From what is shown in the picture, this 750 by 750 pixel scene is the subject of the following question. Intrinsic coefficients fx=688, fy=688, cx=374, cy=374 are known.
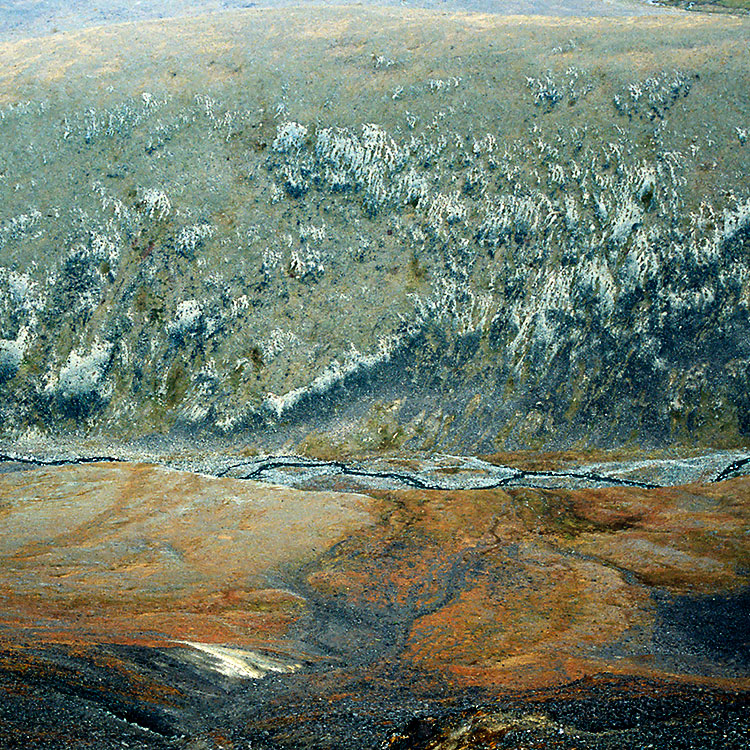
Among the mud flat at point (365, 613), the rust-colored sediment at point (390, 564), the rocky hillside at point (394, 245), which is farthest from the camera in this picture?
the rocky hillside at point (394, 245)

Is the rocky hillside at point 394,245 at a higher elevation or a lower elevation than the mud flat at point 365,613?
higher

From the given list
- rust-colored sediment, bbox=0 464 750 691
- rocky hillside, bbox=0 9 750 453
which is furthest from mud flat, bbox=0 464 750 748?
rocky hillside, bbox=0 9 750 453

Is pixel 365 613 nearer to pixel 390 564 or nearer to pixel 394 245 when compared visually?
pixel 390 564

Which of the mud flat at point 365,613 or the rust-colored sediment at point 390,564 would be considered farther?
the rust-colored sediment at point 390,564

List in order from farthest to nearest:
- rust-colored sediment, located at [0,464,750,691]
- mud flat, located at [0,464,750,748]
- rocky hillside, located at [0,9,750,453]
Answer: rocky hillside, located at [0,9,750,453] → rust-colored sediment, located at [0,464,750,691] → mud flat, located at [0,464,750,748]

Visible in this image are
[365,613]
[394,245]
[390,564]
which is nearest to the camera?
[365,613]

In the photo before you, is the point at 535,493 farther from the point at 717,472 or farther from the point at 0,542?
the point at 0,542

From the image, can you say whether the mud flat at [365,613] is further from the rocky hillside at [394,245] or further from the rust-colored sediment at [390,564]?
the rocky hillside at [394,245]

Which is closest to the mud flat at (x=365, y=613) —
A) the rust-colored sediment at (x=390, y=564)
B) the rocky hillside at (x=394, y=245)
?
the rust-colored sediment at (x=390, y=564)

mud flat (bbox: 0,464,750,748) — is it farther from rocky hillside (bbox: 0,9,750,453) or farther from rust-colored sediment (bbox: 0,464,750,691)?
rocky hillside (bbox: 0,9,750,453)

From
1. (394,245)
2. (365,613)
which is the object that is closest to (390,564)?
(365,613)
